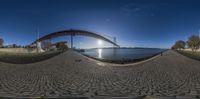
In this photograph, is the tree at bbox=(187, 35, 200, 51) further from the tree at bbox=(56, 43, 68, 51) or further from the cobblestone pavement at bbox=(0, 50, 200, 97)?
the cobblestone pavement at bbox=(0, 50, 200, 97)

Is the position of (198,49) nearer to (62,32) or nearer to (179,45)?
(179,45)

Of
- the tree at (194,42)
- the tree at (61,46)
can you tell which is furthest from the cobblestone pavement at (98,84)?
the tree at (61,46)

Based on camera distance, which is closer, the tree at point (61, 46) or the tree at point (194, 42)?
the tree at point (194, 42)

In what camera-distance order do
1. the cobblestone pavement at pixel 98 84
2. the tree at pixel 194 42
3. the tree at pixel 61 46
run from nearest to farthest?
1. the cobblestone pavement at pixel 98 84
2. the tree at pixel 194 42
3. the tree at pixel 61 46

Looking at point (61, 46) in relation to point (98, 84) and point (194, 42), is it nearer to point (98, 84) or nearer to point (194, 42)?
point (194, 42)

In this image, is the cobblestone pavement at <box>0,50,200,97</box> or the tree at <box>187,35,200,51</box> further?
the tree at <box>187,35,200,51</box>

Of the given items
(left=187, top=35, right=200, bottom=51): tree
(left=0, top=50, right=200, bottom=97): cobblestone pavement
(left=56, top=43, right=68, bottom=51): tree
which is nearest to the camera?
(left=0, top=50, right=200, bottom=97): cobblestone pavement

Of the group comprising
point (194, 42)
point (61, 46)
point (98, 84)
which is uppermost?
point (194, 42)

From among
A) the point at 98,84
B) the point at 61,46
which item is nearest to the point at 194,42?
the point at 61,46

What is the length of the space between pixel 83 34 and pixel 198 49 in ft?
177

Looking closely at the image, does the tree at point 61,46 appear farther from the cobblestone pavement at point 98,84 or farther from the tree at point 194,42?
the cobblestone pavement at point 98,84

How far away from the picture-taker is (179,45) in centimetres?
12044

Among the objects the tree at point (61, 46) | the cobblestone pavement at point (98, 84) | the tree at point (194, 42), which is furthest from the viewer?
the tree at point (61, 46)

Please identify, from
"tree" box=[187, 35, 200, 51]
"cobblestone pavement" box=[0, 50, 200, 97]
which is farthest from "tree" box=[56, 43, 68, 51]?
"cobblestone pavement" box=[0, 50, 200, 97]
